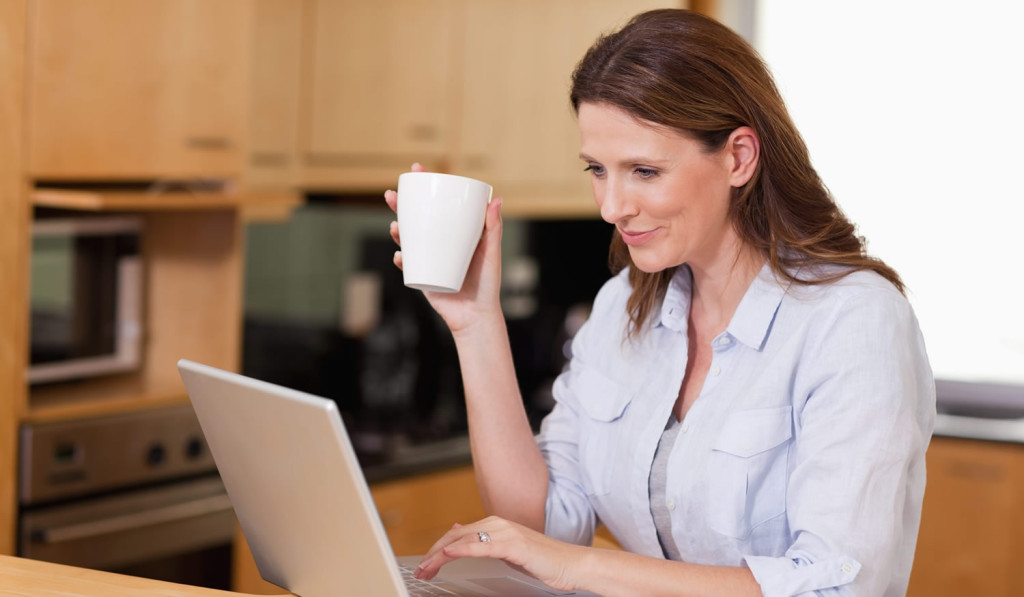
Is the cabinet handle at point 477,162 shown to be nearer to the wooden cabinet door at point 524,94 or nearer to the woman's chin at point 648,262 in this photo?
the wooden cabinet door at point 524,94

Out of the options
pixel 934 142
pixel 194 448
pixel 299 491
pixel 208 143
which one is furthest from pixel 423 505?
pixel 934 142

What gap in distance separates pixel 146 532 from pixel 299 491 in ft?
4.58

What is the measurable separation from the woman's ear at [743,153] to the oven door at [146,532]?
1.44m

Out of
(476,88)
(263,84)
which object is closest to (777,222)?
(263,84)

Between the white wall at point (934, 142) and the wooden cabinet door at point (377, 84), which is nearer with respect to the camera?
the wooden cabinet door at point (377, 84)

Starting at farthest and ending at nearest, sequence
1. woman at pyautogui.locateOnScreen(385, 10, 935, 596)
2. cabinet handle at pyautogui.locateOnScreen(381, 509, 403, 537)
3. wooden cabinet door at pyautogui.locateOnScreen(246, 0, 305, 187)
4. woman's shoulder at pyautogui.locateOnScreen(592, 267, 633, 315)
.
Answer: cabinet handle at pyautogui.locateOnScreen(381, 509, 403, 537) < wooden cabinet door at pyautogui.locateOnScreen(246, 0, 305, 187) < woman's shoulder at pyautogui.locateOnScreen(592, 267, 633, 315) < woman at pyautogui.locateOnScreen(385, 10, 935, 596)

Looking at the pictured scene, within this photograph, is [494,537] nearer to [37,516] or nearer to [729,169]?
[729,169]

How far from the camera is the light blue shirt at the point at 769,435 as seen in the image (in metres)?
1.16

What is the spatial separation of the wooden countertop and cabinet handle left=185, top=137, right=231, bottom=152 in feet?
4.10

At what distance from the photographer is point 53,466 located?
82.2 inches

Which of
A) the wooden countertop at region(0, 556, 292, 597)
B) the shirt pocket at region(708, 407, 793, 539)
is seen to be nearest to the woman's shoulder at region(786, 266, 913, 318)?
the shirt pocket at region(708, 407, 793, 539)

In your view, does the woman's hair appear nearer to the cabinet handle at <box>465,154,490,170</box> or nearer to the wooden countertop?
the wooden countertop

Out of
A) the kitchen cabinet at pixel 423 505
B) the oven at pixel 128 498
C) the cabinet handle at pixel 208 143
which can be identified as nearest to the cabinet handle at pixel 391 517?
the kitchen cabinet at pixel 423 505

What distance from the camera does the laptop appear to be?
3.02ft
